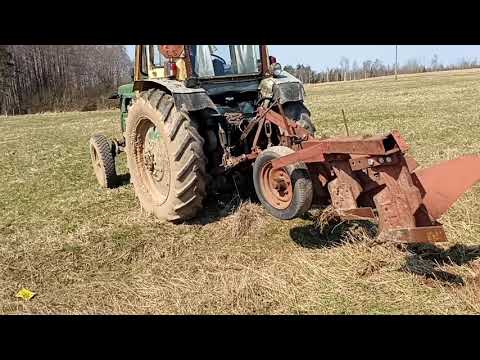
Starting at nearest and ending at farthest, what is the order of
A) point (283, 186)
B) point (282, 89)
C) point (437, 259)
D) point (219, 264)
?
point (437, 259) < point (283, 186) < point (219, 264) < point (282, 89)

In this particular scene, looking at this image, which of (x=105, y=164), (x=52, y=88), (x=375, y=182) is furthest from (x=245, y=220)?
(x=52, y=88)

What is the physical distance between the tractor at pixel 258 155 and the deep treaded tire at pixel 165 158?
1cm

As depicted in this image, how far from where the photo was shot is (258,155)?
14.6 ft

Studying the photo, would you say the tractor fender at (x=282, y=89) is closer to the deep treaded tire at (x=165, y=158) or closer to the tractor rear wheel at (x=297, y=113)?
the tractor rear wheel at (x=297, y=113)

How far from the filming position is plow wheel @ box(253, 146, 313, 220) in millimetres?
3746

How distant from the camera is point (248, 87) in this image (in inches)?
221

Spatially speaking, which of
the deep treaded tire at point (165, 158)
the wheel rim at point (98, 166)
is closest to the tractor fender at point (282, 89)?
the deep treaded tire at point (165, 158)

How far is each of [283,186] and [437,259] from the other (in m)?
1.40

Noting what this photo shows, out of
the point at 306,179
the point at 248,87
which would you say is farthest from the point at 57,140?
the point at 306,179

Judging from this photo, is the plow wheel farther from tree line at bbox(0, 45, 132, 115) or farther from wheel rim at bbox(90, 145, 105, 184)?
tree line at bbox(0, 45, 132, 115)

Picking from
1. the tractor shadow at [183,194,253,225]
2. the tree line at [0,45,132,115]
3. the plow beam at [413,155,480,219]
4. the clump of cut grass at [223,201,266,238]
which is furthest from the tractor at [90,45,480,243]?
the tree line at [0,45,132,115]

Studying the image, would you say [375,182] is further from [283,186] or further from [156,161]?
[156,161]
